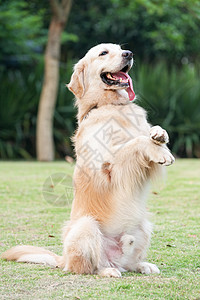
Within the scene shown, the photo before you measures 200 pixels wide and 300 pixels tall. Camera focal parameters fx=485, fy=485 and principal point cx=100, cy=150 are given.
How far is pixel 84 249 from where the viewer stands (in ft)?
12.4

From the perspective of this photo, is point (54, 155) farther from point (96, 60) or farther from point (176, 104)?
point (96, 60)

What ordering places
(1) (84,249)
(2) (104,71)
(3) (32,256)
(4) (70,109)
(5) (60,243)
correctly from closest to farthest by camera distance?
(1) (84,249) < (3) (32,256) < (2) (104,71) < (5) (60,243) < (4) (70,109)

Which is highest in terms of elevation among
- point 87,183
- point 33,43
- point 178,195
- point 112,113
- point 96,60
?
point 33,43

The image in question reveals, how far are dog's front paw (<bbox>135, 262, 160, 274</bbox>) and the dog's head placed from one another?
152 centimetres

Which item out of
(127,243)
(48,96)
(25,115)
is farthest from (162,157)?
(25,115)

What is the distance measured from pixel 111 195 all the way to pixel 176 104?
11.5 meters

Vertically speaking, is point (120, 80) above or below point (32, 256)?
above

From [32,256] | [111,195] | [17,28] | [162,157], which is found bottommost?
[32,256]

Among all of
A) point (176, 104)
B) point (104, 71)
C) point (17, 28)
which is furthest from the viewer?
point (17, 28)

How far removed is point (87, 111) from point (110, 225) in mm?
1113

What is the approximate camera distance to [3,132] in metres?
14.3

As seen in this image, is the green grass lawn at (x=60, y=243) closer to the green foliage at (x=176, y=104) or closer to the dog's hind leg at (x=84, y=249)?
the dog's hind leg at (x=84, y=249)

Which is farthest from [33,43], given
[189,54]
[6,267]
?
[6,267]

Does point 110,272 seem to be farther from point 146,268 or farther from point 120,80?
point 120,80
